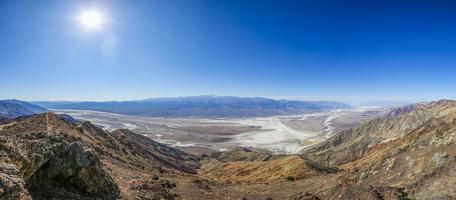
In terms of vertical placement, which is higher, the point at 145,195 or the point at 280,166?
the point at 145,195

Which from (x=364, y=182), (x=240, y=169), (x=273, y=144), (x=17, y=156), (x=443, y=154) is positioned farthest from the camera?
(x=273, y=144)

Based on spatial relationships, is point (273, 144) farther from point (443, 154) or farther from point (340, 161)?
point (443, 154)

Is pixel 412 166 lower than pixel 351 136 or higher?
higher

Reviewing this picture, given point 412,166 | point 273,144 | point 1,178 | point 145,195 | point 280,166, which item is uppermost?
point 1,178

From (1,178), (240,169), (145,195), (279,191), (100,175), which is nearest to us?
(1,178)

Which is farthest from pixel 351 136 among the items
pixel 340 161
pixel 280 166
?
pixel 280 166

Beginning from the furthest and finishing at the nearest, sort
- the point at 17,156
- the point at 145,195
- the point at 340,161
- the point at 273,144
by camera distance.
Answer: the point at 273,144, the point at 340,161, the point at 145,195, the point at 17,156

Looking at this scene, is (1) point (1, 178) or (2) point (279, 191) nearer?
(1) point (1, 178)

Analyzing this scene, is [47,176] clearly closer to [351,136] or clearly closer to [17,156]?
[17,156]

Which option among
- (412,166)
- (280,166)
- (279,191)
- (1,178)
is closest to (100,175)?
(1,178)
